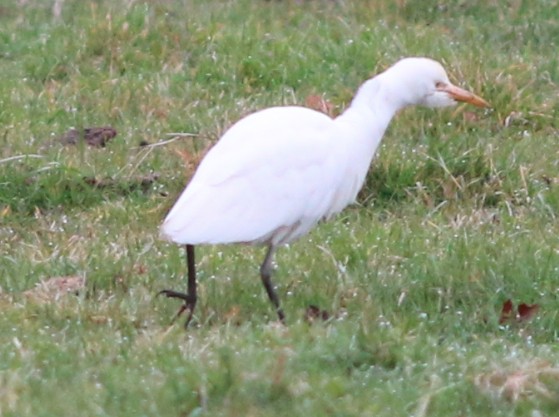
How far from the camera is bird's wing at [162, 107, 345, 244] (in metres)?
5.06

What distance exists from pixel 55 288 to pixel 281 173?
947mm

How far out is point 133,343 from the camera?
185 inches

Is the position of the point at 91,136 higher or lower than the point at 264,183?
lower

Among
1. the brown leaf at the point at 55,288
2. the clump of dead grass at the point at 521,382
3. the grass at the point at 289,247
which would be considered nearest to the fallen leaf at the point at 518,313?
the grass at the point at 289,247

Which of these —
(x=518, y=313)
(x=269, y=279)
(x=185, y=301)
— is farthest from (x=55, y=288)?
(x=518, y=313)

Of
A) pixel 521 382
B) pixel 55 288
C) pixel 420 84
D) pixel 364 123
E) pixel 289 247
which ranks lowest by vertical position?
pixel 289 247

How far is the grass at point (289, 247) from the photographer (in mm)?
4191

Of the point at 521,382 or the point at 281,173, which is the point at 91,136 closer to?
the point at 281,173

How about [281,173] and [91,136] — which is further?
[91,136]

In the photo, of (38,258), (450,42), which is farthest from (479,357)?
(450,42)

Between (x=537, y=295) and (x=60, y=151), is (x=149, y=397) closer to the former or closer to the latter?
(x=537, y=295)

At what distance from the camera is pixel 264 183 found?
5195 millimetres

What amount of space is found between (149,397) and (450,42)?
508 centimetres

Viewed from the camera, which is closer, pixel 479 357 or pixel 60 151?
pixel 479 357
